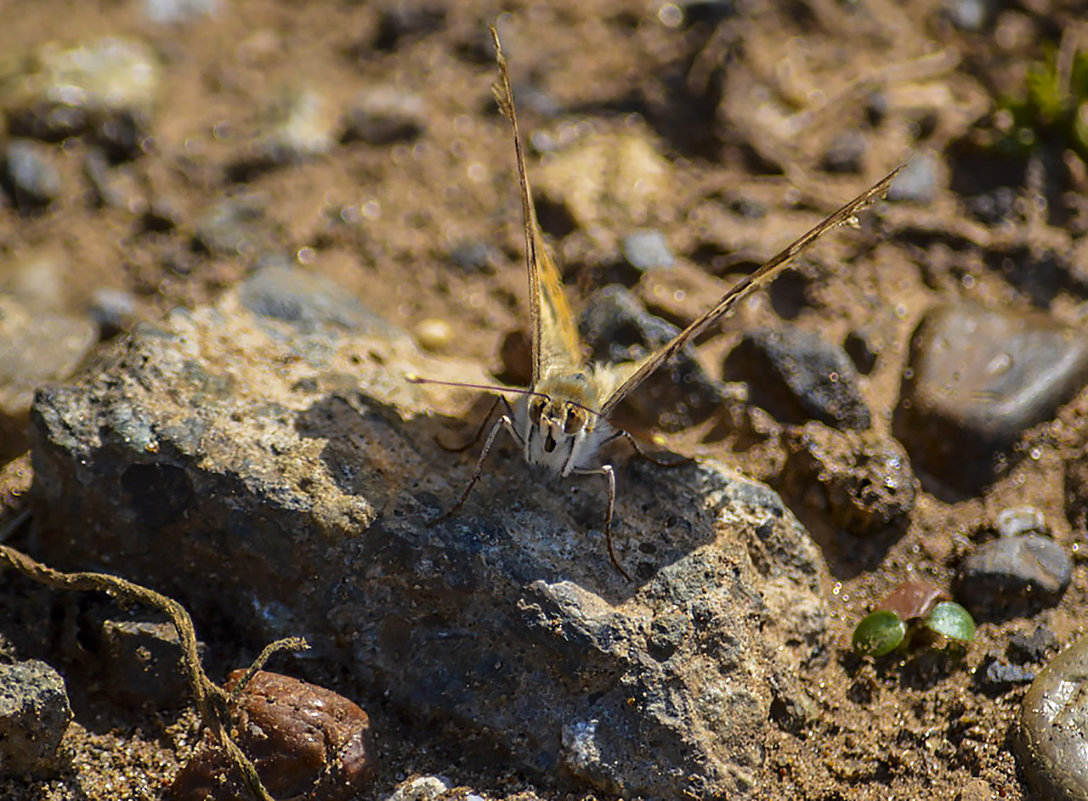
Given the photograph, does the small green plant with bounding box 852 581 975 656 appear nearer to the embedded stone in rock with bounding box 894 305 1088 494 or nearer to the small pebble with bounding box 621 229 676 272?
the embedded stone in rock with bounding box 894 305 1088 494

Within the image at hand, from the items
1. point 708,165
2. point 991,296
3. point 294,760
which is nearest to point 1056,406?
point 991,296

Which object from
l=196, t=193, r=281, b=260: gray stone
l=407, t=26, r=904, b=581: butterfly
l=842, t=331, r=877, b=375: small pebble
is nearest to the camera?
l=407, t=26, r=904, b=581: butterfly

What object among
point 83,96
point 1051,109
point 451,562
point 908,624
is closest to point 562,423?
point 451,562

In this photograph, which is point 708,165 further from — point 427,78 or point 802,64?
point 427,78

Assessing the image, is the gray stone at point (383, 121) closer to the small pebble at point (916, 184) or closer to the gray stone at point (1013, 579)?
the small pebble at point (916, 184)

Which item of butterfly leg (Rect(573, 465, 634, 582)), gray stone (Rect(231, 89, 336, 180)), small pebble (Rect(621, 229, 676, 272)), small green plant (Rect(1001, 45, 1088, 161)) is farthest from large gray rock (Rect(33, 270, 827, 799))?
small green plant (Rect(1001, 45, 1088, 161))
